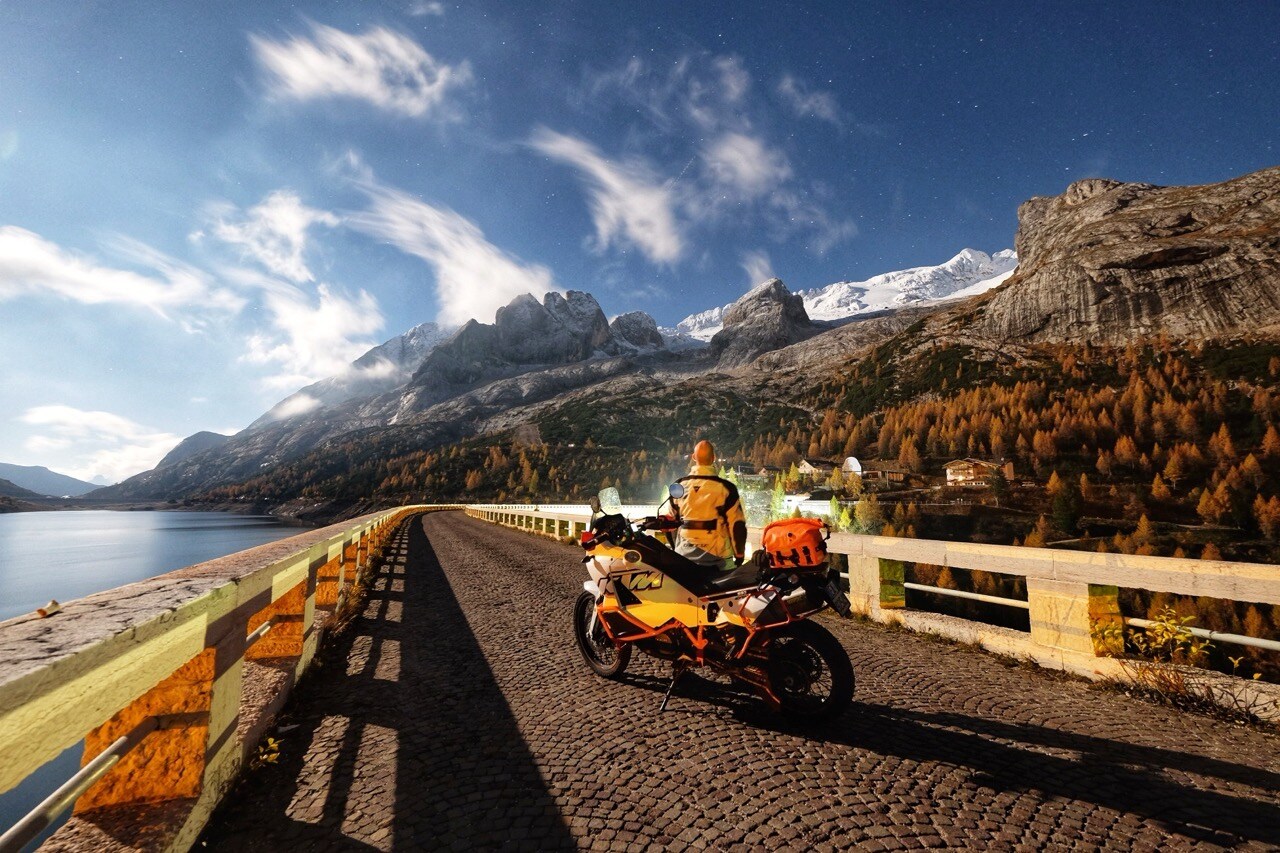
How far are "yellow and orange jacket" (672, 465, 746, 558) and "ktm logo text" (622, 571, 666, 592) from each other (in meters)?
0.58

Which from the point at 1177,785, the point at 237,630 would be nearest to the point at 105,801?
the point at 237,630

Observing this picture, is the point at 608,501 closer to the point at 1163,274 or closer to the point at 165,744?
the point at 165,744

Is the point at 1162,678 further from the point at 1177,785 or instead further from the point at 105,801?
the point at 105,801

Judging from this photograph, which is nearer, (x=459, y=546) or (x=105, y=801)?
(x=105, y=801)

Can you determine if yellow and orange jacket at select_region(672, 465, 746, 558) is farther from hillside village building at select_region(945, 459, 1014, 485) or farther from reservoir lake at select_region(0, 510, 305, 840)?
hillside village building at select_region(945, 459, 1014, 485)

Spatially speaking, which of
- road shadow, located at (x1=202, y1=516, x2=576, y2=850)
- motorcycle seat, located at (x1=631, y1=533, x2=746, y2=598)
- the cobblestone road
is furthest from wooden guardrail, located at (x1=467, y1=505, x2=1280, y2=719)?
road shadow, located at (x1=202, y1=516, x2=576, y2=850)

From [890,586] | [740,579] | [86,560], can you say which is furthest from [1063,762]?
[86,560]

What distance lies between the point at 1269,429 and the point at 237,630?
18706 centimetres

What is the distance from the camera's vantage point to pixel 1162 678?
4.53 m

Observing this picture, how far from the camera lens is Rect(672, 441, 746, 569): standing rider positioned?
5.18 m

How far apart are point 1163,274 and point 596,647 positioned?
229m

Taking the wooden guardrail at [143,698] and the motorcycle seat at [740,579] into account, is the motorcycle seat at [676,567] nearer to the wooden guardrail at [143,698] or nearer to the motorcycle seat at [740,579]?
the motorcycle seat at [740,579]

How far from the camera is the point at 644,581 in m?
4.89

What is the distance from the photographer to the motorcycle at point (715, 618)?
3.92 meters
